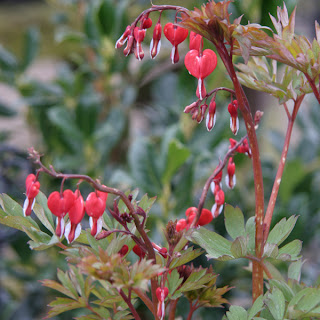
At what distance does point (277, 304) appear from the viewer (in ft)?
1.48

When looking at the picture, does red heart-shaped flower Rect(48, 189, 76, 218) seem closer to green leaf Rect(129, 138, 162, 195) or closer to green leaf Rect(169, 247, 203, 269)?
green leaf Rect(169, 247, 203, 269)

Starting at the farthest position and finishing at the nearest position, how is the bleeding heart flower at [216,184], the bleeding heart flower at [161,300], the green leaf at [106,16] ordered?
the green leaf at [106,16] < the bleeding heart flower at [216,184] < the bleeding heart flower at [161,300]

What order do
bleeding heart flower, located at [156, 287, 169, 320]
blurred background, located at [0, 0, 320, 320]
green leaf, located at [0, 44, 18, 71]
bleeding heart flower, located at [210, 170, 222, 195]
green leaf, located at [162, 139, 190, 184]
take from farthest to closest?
green leaf, located at [0, 44, 18, 71]
blurred background, located at [0, 0, 320, 320]
green leaf, located at [162, 139, 190, 184]
bleeding heart flower, located at [210, 170, 222, 195]
bleeding heart flower, located at [156, 287, 169, 320]

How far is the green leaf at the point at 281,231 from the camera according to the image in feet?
1.62

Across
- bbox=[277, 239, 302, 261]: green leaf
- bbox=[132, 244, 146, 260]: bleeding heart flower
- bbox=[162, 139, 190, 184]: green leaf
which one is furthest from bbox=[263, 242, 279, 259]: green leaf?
bbox=[162, 139, 190, 184]: green leaf

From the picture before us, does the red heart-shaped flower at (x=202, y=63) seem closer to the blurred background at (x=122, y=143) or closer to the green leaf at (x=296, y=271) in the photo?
the green leaf at (x=296, y=271)

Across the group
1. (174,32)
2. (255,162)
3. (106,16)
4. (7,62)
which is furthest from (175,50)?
(7,62)

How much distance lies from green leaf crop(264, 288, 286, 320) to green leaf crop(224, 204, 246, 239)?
0.08 meters

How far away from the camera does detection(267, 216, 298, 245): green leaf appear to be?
493mm

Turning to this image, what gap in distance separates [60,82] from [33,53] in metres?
0.15

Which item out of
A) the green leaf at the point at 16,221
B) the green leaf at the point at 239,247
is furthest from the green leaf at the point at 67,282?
the green leaf at the point at 239,247

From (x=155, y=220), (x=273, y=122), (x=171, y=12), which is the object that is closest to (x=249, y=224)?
(x=155, y=220)

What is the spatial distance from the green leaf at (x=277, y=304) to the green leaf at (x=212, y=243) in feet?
0.17

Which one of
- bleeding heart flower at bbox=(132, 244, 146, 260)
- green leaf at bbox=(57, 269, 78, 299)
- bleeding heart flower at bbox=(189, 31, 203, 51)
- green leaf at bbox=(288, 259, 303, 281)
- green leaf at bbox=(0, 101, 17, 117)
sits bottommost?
green leaf at bbox=(0, 101, 17, 117)
